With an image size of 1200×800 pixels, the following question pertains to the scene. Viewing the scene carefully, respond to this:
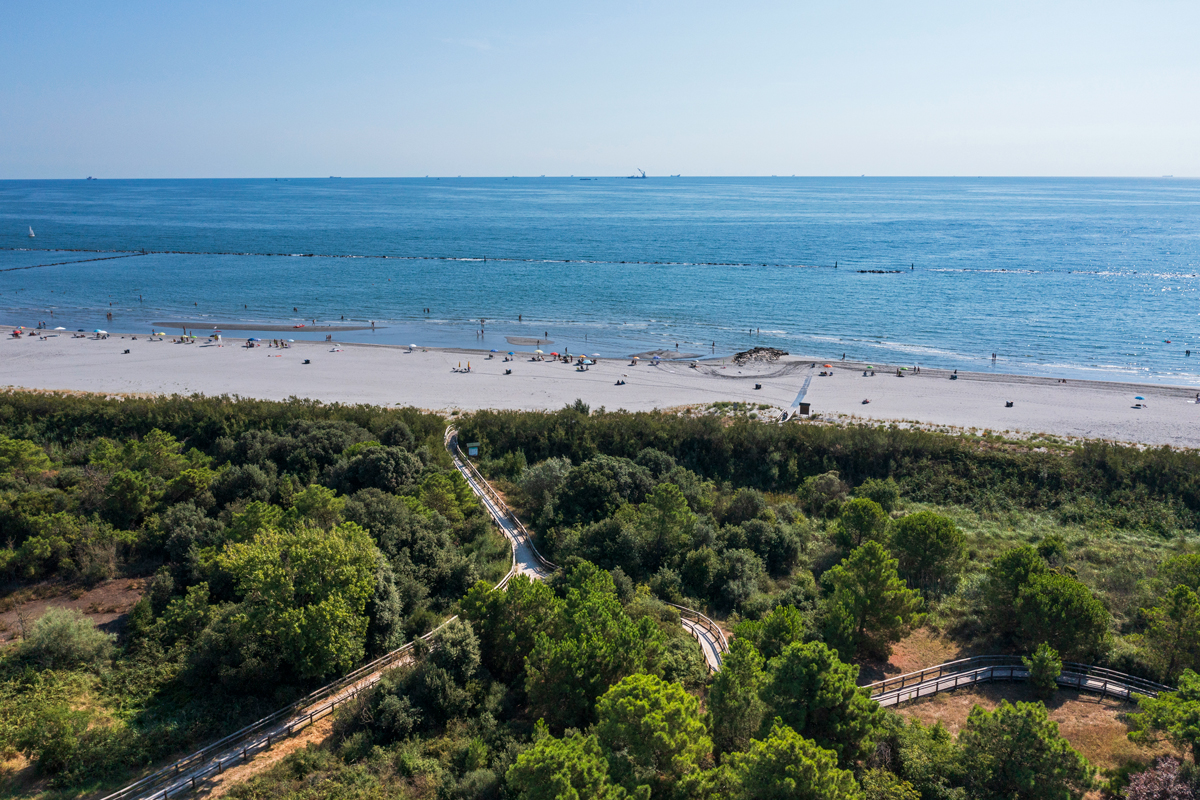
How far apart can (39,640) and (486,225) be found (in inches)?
7207

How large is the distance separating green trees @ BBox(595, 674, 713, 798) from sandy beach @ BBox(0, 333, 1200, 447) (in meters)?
36.9

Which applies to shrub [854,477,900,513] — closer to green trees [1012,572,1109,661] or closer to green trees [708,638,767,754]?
green trees [1012,572,1109,661]

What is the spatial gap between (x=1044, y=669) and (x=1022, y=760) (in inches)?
268

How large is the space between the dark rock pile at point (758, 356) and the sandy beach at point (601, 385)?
1.30 meters

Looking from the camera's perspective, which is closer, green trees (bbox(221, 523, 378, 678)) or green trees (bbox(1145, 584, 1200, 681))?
green trees (bbox(221, 523, 378, 678))

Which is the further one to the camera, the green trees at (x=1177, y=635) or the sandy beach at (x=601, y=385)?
the sandy beach at (x=601, y=385)

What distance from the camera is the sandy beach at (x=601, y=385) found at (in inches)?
2126

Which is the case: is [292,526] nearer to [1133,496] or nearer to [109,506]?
[109,506]

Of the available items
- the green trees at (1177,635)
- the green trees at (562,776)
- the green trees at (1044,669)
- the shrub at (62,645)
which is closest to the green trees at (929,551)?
the green trees at (1044,669)

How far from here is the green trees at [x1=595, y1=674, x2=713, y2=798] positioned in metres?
18.0

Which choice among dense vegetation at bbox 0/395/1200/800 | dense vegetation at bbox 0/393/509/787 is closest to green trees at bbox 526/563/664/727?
dense vegetation at bbox 0/395/1200/800

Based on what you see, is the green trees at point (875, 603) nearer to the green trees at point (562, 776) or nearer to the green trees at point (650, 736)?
the green trees at point (650, 736)

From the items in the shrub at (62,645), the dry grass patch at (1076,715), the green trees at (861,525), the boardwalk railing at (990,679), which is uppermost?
the green trees at (861,525)

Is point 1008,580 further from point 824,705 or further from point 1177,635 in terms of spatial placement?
point 824,705
